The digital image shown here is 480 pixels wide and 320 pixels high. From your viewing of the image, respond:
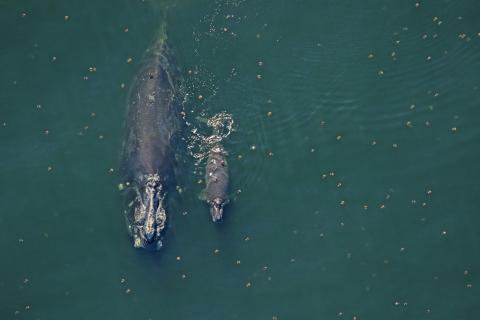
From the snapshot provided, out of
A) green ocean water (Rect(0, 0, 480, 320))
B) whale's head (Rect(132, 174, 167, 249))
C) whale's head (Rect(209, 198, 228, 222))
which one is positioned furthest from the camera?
green ocean water (Rect(0, 0, 480, 320))

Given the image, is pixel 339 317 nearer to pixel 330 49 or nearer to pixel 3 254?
pixel 330 49

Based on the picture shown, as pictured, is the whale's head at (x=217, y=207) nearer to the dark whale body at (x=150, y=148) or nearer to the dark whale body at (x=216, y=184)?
the dark whale body at (x=216, y=184)

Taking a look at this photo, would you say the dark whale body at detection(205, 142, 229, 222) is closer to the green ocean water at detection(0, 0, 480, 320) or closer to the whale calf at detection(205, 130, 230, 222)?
the whale calf at detection(205, 130, 230, 222)

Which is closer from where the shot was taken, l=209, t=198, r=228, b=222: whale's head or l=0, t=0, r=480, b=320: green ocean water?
l=209, t=198, r=228, b=222: whale's head

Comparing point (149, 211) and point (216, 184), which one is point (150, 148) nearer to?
point (149, 211)

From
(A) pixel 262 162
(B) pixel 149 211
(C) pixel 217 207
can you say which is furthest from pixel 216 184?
(B) pixel 149 211

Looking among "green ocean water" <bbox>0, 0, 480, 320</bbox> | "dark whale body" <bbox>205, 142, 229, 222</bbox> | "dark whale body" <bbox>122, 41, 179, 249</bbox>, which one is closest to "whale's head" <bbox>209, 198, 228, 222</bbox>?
"dark whale body" <bbox>205, 142, 229, 222</bbox>

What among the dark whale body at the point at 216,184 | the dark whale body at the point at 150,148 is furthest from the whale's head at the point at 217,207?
the dark whale body at the point at 150,148

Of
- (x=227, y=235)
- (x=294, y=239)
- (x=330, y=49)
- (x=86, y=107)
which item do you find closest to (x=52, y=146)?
(x=86, y=107)
